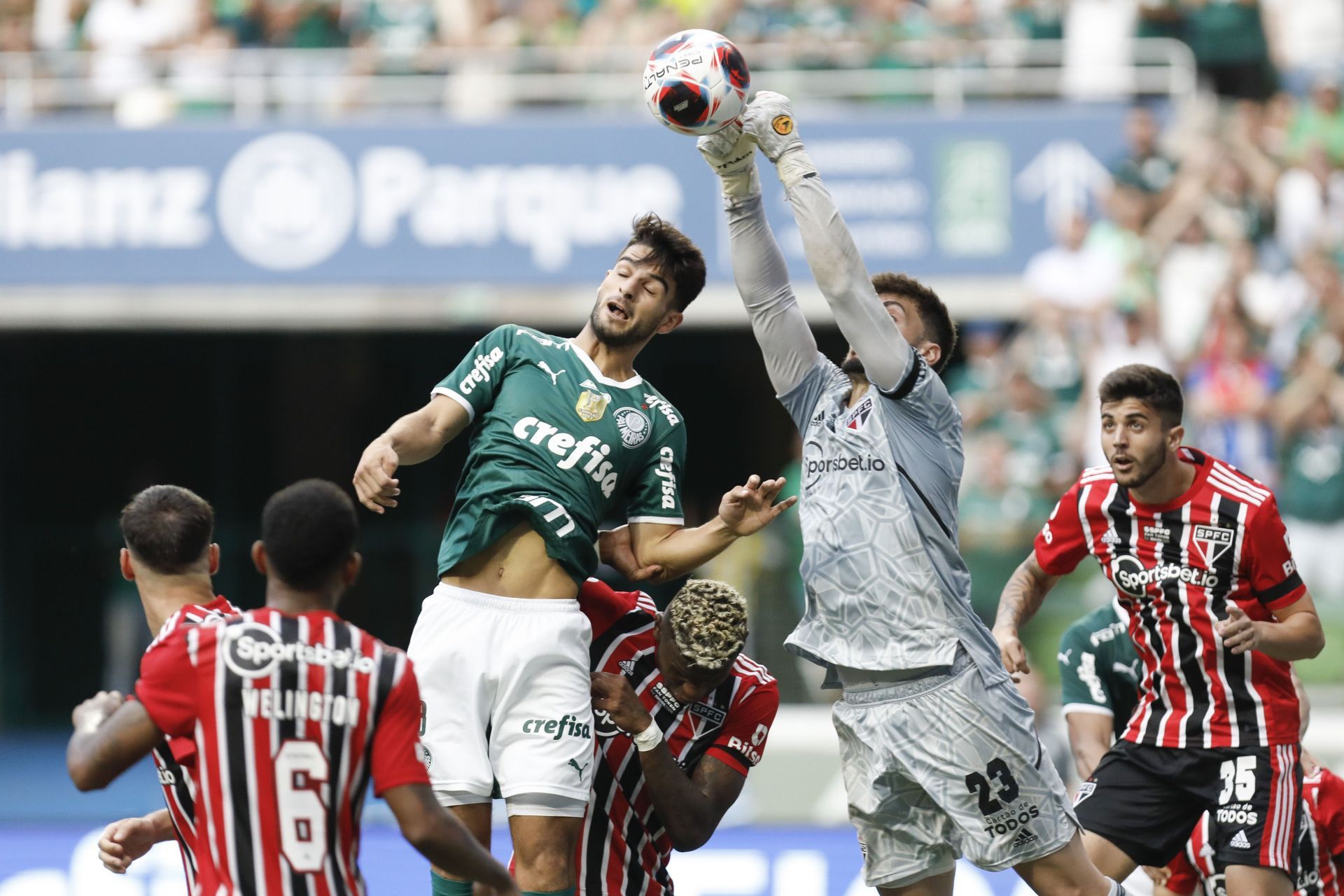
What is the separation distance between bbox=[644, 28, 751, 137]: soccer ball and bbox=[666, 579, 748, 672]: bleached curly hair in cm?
136

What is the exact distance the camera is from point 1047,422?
1141cm

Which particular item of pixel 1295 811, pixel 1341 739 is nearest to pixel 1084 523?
pixel 1295 811

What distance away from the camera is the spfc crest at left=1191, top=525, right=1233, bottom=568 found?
535 centimetres

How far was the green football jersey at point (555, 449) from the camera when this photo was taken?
505 centimetres

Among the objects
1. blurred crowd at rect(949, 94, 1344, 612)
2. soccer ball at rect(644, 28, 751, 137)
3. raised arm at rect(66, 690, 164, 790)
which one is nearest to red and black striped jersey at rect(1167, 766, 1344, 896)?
soccer ball at rect(644, 28, 751, 137)

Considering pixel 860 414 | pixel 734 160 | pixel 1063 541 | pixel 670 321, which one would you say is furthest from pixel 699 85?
pixel 1063 541

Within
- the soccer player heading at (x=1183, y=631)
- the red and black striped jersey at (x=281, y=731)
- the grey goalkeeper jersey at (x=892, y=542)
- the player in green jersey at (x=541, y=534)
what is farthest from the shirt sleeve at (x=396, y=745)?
the soccer player heading at (x=1183, y=631)

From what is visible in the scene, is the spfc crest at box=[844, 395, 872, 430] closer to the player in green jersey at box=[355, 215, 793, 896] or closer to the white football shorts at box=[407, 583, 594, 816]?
the player in green jersey at box=[355, 215, 793, 896]

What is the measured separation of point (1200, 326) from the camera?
Result: 1193 cm

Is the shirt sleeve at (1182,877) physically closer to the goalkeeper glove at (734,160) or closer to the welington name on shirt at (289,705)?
the goalkeeper glove at (734,160)

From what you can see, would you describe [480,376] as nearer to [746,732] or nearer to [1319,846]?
[746,732]

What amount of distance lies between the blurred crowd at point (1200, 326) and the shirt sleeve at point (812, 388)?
18.1 ft

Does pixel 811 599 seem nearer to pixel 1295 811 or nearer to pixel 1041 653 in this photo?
pixel 1295 811

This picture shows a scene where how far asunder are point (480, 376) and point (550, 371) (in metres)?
0.22
